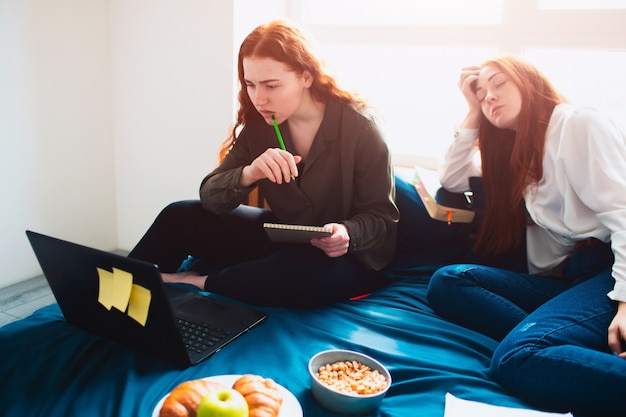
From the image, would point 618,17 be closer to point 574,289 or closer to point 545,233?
point 545,233

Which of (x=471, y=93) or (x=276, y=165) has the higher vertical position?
(x=471, y=93)

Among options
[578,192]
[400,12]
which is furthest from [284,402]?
[400,12]

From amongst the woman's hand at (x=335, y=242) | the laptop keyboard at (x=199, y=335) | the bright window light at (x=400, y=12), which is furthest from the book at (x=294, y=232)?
the bright window light at (x=400, y=12)

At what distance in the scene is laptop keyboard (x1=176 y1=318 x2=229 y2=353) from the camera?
1.05m

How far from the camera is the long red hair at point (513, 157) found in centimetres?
134

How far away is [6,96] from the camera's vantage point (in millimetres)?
1937

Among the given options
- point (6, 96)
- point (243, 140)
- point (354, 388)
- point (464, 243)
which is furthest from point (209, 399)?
point (6, 96)

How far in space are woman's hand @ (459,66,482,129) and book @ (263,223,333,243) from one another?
641 millimetres

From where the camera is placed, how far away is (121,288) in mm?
910

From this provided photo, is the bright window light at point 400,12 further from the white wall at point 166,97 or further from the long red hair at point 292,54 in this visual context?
the long red hair at point 292,54

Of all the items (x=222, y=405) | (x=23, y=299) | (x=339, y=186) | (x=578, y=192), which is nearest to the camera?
(x=222, y=405)

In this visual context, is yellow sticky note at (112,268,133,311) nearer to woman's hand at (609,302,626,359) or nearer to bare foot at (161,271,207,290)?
bare foot at (161,271,207,290)

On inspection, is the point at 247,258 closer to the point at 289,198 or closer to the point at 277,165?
the point at 289,198

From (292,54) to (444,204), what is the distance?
66cm
